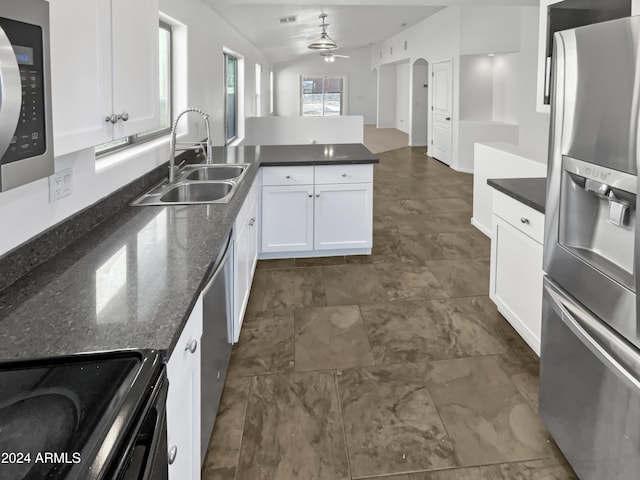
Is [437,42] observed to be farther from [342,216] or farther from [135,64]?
[135,64]

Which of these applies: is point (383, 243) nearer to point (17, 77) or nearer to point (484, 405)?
point (484, 405)

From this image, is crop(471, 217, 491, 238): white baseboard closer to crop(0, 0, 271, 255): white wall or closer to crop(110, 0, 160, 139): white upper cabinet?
crop(0, 0, 271, 255): white wall

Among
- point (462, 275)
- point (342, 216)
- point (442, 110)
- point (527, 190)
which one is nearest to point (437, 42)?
point (442, 110)

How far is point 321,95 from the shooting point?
18000 millimetres

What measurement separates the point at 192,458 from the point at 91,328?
583 millimetres

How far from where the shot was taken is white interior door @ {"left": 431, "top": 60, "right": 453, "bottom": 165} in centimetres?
961

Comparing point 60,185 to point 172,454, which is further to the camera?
point 60,185

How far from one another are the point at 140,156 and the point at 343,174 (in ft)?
5.96

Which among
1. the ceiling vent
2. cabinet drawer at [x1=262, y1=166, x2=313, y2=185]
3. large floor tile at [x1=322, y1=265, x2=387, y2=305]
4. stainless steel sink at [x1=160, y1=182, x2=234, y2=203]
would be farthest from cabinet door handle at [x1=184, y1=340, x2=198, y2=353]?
the ceiling vent

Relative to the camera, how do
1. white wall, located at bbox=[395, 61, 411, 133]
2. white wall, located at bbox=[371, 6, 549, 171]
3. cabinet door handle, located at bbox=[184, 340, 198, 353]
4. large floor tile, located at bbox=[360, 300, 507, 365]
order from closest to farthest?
1. cabinet door handle, located at bbox=[184, 340, 198, 353]
2. large floor tile, located at bbox=[360, 300, 507, 365]
3. white wall, located at bbox=[371, 6, 549, 171]
4. white wall, located at bbox=[395, 61, 411, 133]

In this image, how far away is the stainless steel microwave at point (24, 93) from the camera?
3.18ft

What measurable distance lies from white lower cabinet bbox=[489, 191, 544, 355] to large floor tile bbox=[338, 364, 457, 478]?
64cm

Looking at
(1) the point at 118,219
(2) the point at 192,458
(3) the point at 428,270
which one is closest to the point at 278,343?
→ (1) the point at 118,219

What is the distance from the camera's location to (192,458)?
1.52 meters
